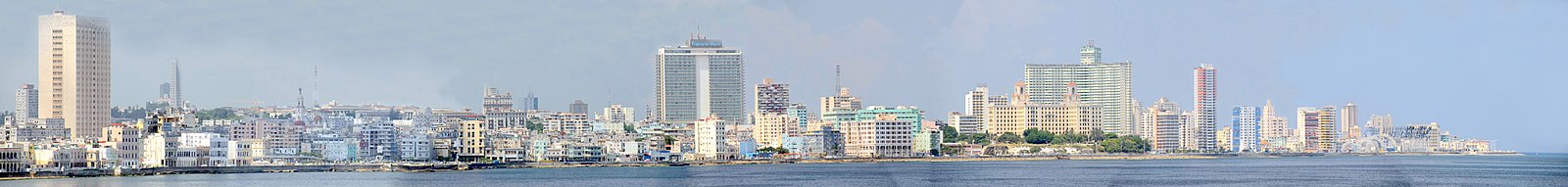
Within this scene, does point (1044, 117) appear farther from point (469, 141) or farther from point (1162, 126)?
point (469, 141)

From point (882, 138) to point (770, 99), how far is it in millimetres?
10575

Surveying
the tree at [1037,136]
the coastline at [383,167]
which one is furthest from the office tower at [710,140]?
the tree at [1037,136]

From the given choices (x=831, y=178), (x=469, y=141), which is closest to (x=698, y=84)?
(x=469, y=141)

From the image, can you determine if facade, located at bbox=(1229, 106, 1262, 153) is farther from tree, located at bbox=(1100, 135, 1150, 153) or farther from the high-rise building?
the high-rise building

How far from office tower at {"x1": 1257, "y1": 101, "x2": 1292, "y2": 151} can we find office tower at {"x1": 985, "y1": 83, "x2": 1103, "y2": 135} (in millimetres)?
5494

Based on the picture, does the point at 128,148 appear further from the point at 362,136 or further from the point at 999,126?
the point at 999,126

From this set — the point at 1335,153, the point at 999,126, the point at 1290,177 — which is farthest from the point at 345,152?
the point at 1335,153

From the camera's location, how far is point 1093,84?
66.2 metres

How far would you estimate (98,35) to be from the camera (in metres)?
33.6

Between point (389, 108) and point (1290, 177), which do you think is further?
point (389, 108)

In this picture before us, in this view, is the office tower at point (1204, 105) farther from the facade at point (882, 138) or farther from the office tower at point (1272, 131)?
the facade at point (882, 138)

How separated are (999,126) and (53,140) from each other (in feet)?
96.5

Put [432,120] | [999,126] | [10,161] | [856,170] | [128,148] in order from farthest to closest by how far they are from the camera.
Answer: [999,126]
[432,120]
[856,170]
[128,148]
[10,161]

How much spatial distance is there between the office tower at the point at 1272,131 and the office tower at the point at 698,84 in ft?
45.3
